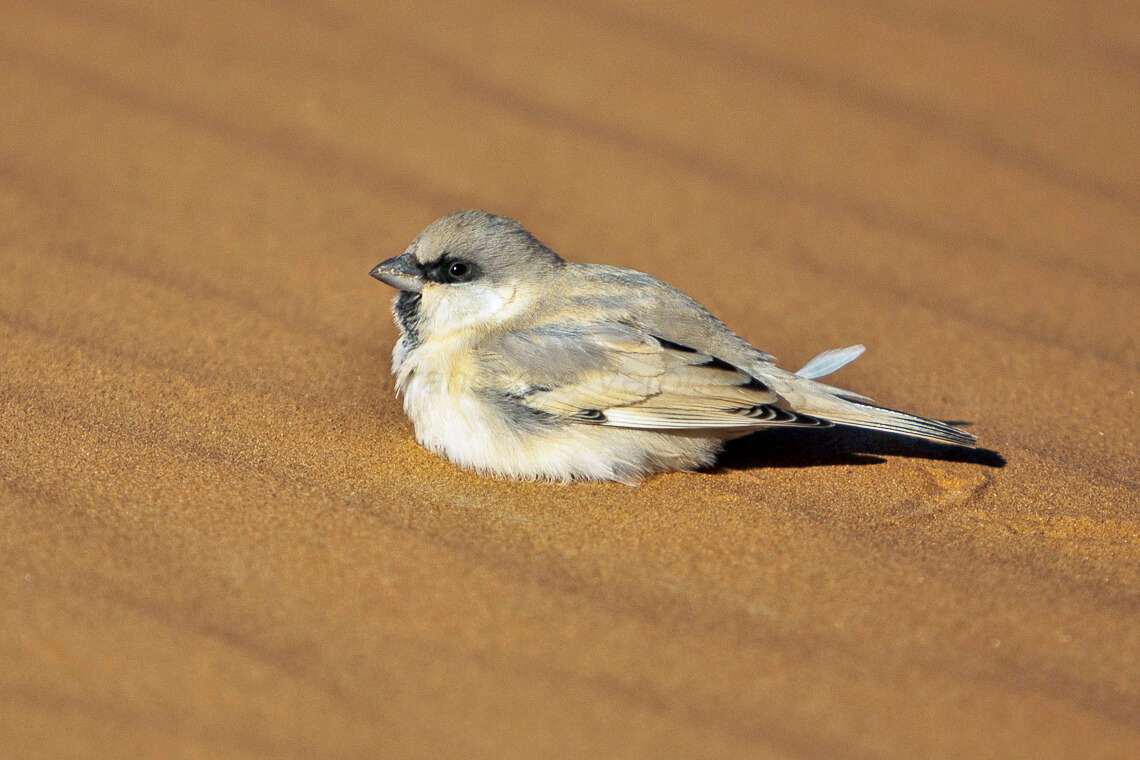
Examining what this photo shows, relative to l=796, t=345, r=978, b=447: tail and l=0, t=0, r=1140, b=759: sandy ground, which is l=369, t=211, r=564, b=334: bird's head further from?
l=796, t=345, r=978, b=447: tail

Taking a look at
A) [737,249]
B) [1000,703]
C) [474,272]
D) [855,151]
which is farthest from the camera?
[855,151]

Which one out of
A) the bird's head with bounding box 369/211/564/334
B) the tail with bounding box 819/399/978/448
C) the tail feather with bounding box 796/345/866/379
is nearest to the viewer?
the tail with bounding box 819/399/978/448

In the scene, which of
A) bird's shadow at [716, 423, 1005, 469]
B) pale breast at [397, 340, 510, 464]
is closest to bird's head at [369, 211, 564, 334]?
pale breast at [397, 340, 510, 464]

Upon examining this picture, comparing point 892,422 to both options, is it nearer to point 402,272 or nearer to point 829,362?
point 829,362

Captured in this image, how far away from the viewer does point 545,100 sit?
6.78 m

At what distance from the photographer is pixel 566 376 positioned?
4.17 m

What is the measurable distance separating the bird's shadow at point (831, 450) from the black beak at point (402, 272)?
55.6 inches

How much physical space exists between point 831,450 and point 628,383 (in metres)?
0.99

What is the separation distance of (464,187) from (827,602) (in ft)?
12.1

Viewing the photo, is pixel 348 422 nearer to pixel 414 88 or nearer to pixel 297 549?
pixel 297 549

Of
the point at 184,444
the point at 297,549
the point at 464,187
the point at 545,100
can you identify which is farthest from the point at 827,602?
the point at 545,100

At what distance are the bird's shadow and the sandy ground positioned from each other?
0.03 meters

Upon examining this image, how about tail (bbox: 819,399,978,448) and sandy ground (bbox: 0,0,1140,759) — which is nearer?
sandy ground (bbox: 0,0,1140,759)

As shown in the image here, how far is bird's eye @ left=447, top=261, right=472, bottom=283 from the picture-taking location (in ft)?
14.4
